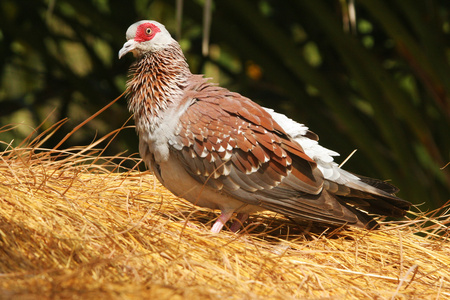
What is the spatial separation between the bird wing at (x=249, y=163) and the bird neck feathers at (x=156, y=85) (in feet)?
0.48

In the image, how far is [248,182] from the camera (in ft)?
9.75

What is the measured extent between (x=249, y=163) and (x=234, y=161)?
8cm

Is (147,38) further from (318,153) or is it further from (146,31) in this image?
(318,153)

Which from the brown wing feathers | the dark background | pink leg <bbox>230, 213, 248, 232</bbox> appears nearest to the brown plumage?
the brown wing feathers

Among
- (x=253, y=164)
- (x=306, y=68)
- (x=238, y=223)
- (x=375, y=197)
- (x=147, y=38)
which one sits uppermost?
(x=147, y=38)

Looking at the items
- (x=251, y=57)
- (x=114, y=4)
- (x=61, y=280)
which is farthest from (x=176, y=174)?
(x=114, y=4)

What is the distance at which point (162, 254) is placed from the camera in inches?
89.9

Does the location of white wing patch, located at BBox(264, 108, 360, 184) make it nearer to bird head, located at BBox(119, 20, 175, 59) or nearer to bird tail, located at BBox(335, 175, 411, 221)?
bird tail, located at BBox(335, 175, 411, 221)

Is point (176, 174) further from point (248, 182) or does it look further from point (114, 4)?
point (114, 4)

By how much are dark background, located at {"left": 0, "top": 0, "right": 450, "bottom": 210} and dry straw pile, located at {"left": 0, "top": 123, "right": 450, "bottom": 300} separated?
76 cm

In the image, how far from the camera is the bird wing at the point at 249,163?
115 inches

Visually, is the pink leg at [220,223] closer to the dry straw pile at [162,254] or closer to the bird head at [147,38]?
the dry straw pile at [162,254]

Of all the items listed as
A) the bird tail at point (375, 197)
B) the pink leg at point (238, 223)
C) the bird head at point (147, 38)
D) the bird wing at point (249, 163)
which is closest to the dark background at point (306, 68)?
the bird head at point (147, 38)

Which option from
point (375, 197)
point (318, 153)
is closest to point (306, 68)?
point (318, 153)
